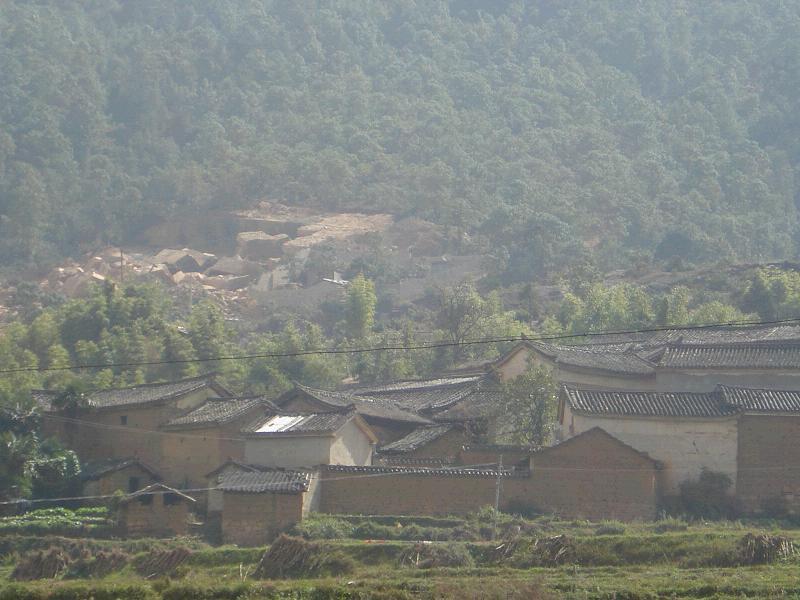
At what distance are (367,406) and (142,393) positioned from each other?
6069mm

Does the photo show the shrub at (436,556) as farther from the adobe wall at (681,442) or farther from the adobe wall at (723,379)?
the adobe wall at (723,379)

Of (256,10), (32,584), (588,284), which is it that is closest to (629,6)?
(256,10)

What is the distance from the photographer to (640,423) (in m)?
33.5

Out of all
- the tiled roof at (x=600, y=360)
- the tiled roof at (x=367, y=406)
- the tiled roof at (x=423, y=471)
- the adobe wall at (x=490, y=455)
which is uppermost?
the tiled roof at (x=600, y=360)

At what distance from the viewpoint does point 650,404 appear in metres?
33.8

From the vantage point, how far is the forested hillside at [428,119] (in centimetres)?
8744

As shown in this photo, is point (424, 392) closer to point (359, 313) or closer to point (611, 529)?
point (611, 529)

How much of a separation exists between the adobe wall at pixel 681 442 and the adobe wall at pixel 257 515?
709 centimetres

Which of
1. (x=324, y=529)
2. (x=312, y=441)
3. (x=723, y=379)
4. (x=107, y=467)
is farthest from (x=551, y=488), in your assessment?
(x=107, y=467)

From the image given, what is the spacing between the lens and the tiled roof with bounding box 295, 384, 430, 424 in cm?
3766

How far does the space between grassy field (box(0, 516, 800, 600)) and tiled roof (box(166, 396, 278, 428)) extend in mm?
6133

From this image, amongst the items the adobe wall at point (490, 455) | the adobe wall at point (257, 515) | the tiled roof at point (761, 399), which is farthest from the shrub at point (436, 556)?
the tiled roof at point (761, 399)

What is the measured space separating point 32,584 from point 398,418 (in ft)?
48.1

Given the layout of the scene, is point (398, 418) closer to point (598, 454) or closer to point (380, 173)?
point (598, 454)
